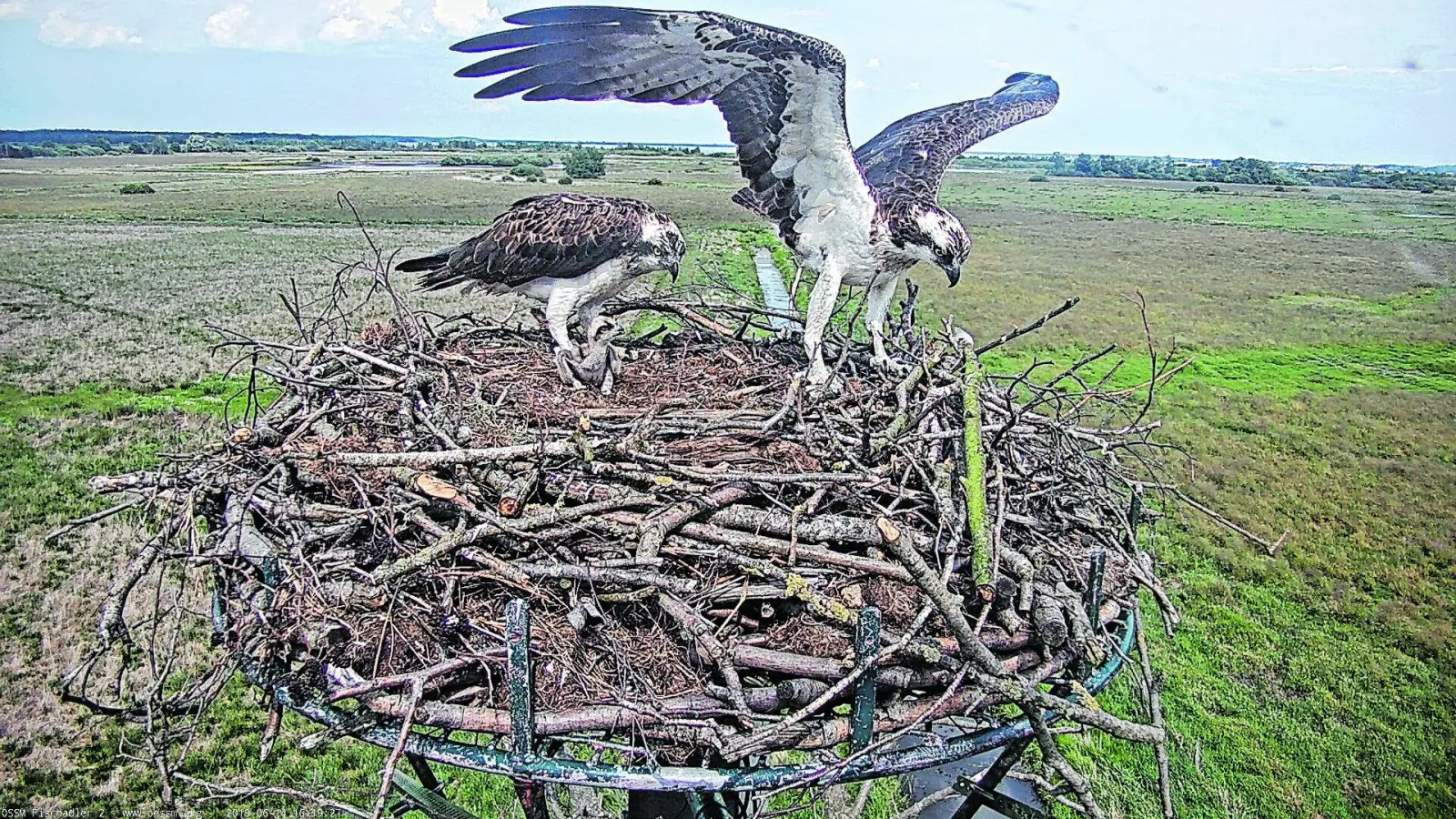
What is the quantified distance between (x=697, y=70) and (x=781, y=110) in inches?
18.9

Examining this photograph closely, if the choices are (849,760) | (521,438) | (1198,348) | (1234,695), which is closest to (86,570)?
(521,438)

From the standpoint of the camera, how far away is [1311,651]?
9461 millimetres

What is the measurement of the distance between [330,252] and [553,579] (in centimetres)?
3190

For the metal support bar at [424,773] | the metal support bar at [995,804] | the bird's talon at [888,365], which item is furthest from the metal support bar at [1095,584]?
the metal support bar at [424,773]

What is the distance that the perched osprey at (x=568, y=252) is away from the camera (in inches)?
199

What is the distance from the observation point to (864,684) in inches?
106

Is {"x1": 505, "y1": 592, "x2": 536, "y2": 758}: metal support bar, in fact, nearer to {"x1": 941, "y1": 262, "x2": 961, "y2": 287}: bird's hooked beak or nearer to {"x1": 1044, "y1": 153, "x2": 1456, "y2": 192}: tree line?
{"x1": 941, "y1": 262, "x2": 961, "y2": 287}: bird's hooked beak

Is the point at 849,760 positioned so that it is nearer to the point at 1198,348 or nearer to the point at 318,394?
the point at 318,394

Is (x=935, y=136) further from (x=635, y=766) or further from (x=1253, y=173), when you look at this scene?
(x=1253, y=173)

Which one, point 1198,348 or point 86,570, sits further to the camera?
point 1198,348

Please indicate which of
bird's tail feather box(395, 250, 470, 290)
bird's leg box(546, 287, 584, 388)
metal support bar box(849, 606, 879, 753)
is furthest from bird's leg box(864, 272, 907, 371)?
metal support bar box(849, 606, 879, 753)

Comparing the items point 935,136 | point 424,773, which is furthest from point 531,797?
point 935,136

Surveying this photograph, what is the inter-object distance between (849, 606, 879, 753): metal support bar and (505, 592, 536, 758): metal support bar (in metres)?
0.95

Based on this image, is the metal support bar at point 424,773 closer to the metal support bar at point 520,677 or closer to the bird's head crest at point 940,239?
the metal support bar at point 520,677
